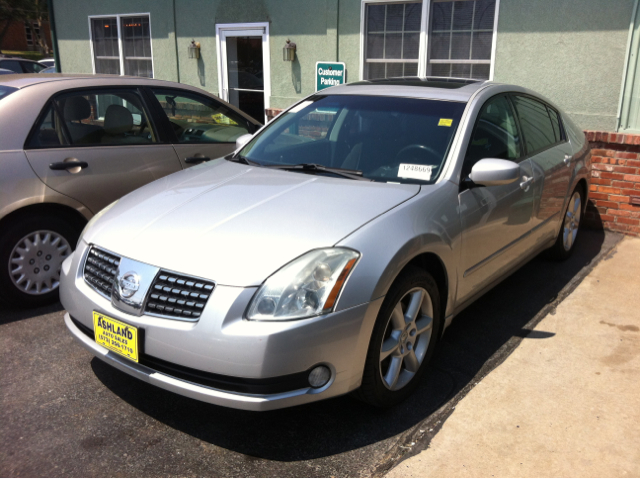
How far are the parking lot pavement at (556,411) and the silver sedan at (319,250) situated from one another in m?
0.39

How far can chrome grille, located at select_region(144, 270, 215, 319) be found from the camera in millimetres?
2492

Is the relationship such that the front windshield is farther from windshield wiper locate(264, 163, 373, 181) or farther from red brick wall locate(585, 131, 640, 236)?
red brick wall locate(585, 131, 640, 236)

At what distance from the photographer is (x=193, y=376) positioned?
2523mm

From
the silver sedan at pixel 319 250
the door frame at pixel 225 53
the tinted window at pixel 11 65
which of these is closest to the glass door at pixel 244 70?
the door frame at pixel 225 53

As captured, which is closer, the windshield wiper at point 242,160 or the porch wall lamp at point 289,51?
the windshield wiper at point 242,160

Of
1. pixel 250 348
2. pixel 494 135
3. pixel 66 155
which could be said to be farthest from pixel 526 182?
pixel 66 155

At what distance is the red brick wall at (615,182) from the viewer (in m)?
6.01

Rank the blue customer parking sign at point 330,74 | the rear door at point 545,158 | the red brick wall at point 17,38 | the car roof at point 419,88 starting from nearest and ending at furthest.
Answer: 1. the car roof at point 419,88
2. the rear door at point 545,158
3. the blue customer parking sign at point 330,74
4. the red brick wall at point 17,38

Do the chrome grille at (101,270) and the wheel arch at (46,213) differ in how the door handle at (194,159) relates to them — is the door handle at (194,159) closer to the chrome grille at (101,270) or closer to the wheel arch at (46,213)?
the wheel arch at (46,213)

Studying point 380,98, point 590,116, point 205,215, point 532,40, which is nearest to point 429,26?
point 532,40

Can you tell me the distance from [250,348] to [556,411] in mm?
1678

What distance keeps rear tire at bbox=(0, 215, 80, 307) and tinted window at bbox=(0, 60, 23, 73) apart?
13.0 metres

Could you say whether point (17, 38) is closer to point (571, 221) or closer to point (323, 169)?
point (571, 221)

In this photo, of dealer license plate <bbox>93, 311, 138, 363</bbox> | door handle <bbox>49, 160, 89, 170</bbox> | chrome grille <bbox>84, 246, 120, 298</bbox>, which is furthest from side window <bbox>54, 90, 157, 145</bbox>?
dealer license plate <bbox>93, 311, 138, 363</bbox>
